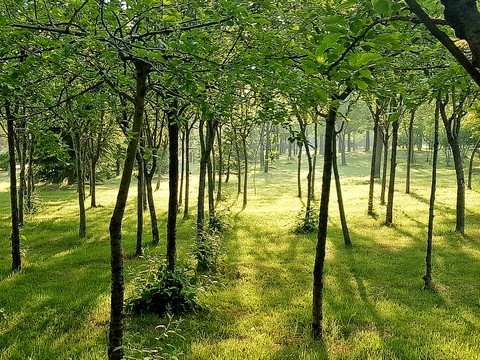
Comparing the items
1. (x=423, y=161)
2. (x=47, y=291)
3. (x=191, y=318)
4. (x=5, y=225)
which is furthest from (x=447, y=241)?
(x=423, y=161)

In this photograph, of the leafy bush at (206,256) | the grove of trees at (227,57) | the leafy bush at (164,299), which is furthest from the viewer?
the leafy bush at (206,256)

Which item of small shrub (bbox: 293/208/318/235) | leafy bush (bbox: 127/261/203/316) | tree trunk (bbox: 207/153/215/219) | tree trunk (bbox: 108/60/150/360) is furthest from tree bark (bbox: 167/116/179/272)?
small shrub (bbox: 293/208/318/235)

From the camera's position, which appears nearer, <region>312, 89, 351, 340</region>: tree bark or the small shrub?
<region>312, 89, 351, 340</region>: tree bark

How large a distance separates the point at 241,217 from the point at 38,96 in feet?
38.9

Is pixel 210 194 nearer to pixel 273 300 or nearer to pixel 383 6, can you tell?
pixel 273 300

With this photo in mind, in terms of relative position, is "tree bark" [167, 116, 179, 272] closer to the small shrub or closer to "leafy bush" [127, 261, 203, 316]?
"leafy bush" [127, 261, 203, 316]

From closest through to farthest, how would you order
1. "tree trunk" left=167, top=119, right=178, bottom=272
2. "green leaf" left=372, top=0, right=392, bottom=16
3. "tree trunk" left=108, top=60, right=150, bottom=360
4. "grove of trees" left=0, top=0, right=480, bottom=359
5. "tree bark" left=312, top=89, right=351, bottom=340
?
1. "green leaf" left=372, top=0, right=392, bottom=16
2. "grove of trees" left=0, top=0, right=480, bottom=359
3. "tree trunk" left=108, top=60, right=150, bottom=360
4. "tree bark" left=312, top=89, right=351, bottom=340
5. "tree trunk" left=167, top=119, right=178, bottom=272

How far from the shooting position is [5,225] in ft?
42.9

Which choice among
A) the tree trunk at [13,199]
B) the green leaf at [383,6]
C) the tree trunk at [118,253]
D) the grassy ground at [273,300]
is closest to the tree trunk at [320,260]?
the grassy ground at [273,300]

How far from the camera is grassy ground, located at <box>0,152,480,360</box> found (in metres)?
4.68

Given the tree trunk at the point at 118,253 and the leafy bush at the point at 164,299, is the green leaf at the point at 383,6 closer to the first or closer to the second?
the tree trunk at the point at 118,253

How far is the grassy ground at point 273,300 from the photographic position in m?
4.68

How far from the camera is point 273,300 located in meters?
6.46

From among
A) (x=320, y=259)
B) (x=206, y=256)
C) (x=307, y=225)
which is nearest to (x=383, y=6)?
(x=320, y=259)
